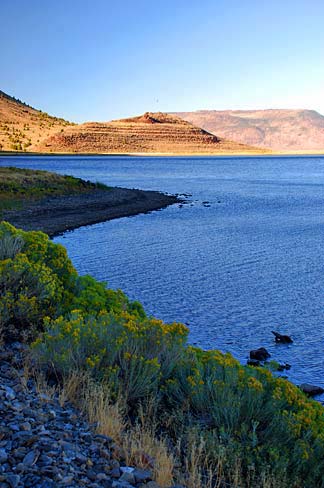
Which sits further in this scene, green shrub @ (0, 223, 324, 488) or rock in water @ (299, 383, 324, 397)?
rock in water @ (299, 383, 324, 397)

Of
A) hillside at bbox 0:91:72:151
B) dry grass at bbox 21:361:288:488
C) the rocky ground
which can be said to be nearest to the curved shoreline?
dry grass at bbox 21:361:288:488

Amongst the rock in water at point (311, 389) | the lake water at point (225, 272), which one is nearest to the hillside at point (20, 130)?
the lake water at point (225, 272)

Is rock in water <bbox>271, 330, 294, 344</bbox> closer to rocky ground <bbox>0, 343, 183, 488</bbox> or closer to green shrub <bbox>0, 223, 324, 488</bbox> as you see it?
green shrub <bbox>0, 223, 324, 488</bbox>

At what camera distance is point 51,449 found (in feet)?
16.4

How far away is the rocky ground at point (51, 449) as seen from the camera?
456 cm

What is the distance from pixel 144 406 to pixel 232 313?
8806 mm

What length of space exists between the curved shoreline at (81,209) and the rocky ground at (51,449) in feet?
73.7

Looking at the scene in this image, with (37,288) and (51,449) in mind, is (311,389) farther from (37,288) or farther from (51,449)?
(51,449)

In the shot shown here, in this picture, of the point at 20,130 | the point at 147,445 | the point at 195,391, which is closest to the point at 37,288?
the point at 195,391

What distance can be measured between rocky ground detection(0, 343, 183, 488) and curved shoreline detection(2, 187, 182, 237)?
22.5m

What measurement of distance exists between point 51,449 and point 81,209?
111 ft

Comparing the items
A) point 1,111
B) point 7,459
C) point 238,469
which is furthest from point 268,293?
point 1,111

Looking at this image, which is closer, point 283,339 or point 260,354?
point 260,354

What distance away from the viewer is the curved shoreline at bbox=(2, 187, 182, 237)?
3087cm
